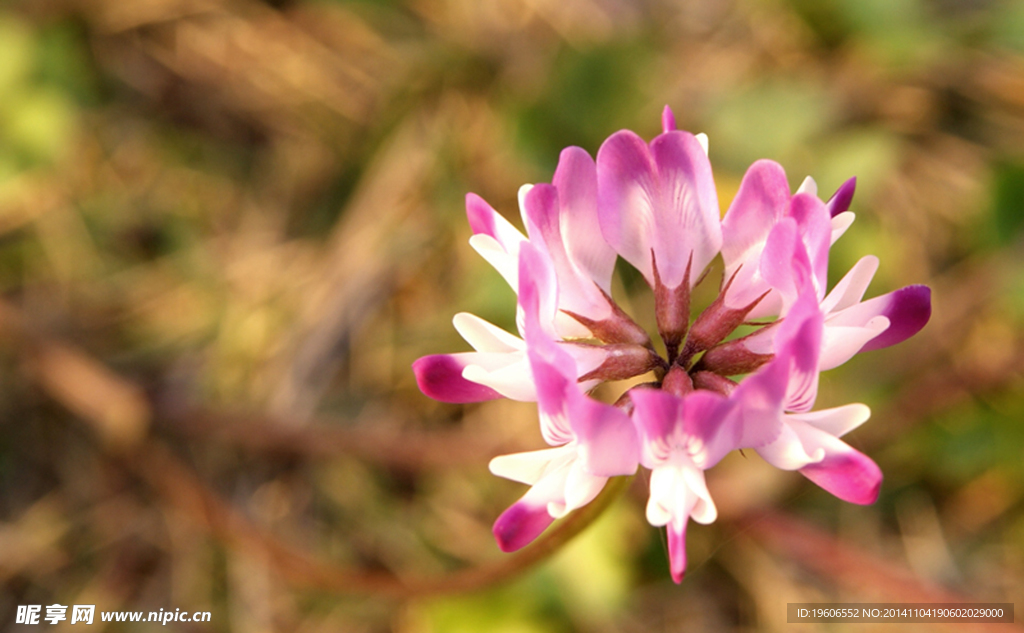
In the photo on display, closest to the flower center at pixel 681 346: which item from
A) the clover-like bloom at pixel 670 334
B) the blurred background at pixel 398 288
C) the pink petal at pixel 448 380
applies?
the clover-like bloom at pixel 670 334

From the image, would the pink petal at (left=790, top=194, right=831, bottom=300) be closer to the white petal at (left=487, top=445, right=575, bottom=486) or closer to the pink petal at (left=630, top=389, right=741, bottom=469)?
the pink petal at (left=630, top=389, right=741, bottom=469)

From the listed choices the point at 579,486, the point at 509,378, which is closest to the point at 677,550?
the point at 579,486

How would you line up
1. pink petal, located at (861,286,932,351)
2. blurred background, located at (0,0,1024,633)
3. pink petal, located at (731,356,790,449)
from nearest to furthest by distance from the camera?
1. pink petal, located at (731,356,790,449)
2. pink petal, located at (861,286,932,351)
3. blurred background, located at (0,0,1024,633)

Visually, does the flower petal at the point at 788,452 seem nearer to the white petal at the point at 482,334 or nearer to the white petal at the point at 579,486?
the white petal at the point at 579,486

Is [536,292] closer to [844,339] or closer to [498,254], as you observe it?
[498,254]

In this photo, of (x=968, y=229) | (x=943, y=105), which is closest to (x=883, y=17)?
(x=943, y=105)

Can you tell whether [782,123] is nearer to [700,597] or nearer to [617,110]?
[617,110]

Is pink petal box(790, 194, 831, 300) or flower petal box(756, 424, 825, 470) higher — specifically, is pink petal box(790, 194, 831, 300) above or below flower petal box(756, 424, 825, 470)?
above

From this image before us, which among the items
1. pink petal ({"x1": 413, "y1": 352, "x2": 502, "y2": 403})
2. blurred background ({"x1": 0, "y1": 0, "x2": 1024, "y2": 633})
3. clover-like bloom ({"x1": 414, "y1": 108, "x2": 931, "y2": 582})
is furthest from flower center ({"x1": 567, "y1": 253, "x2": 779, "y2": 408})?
blurred background ({"x1": 0, "y1": 0, "x2": 1024, "y2": 633})
